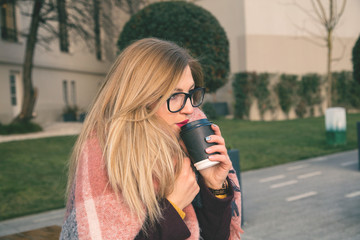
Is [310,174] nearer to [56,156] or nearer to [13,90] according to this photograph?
[56,156]

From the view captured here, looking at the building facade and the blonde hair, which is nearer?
the blonde hair

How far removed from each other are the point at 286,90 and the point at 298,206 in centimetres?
1574

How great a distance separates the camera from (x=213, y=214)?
1.78 meters

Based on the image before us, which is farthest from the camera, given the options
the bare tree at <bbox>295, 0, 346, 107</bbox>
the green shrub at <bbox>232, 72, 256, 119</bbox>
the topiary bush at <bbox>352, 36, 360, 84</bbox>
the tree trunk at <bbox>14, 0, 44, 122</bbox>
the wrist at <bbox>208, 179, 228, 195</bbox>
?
the green shrub at <bbox>232, 72, 256, 119</bbox>

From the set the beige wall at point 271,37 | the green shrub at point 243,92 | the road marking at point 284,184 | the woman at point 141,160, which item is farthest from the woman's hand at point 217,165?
the beige wall at point 271,37

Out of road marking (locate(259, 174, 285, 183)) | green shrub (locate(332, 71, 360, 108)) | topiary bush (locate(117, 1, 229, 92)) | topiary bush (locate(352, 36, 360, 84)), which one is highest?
topiary bush (locate(117, 1, 229, 92))

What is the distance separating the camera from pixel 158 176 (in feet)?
5.04

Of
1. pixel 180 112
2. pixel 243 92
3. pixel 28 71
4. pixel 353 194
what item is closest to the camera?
pixel 180 112

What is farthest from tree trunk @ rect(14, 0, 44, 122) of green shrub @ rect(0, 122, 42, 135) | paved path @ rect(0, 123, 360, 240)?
paved path @ rect(0, 123, 360, 240)

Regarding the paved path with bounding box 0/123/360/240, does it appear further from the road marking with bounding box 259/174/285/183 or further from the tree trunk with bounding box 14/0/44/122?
the tree trunk with bounding box 14/0/44/122

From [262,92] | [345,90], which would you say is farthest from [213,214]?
[345,90]

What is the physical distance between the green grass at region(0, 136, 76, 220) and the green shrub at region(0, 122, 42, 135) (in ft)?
8.09

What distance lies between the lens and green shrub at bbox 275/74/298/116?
64.8 ft

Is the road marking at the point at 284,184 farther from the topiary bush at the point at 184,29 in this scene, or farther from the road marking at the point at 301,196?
the topiary bush at the point at 184,29
